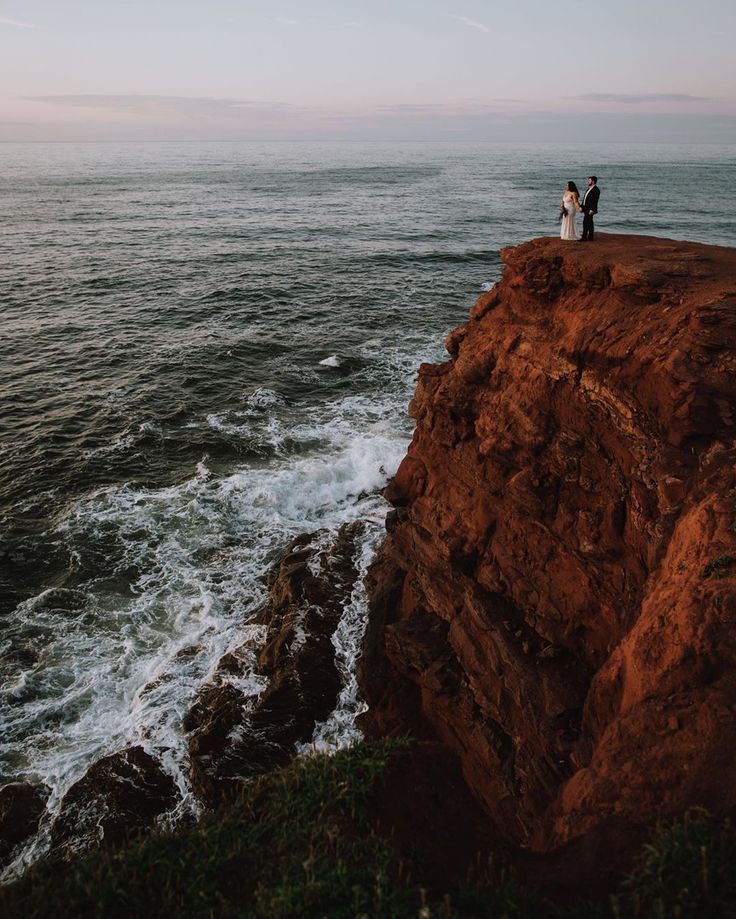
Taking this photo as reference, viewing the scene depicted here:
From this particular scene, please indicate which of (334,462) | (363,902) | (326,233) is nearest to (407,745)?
(363,902)

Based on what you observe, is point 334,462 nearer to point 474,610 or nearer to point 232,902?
point 474,610

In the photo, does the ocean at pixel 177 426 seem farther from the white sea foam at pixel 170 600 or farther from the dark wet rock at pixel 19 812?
the dark wet rock at pixel 19 812

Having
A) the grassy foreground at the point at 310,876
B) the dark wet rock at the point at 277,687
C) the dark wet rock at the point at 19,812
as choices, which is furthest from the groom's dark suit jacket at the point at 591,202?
the dark wet rock at the point at 19,812

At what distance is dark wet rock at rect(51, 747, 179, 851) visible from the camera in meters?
11.5

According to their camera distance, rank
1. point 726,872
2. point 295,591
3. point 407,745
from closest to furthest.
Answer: point 726,872
point 407,745
point 295,591

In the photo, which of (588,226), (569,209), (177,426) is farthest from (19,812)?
(569,209)

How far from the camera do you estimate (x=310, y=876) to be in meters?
6.31

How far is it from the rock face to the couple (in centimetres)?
102

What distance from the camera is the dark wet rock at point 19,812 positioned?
11518mm

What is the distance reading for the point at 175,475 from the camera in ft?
73.6

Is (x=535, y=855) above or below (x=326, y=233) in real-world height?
below

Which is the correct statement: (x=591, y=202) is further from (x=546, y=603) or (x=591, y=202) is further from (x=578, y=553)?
(x=546, y=603)

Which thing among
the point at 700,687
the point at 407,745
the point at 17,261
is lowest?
the point at 407,745

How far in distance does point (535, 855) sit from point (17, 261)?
55.1 metres
